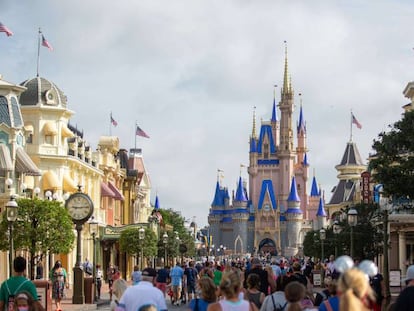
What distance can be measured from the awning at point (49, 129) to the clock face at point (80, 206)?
20.1m

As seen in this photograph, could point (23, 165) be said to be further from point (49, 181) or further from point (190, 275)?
point (190, 275)

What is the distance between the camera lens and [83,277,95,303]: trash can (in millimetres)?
33469

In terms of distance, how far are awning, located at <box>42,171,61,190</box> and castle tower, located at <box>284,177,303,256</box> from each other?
129457 mm

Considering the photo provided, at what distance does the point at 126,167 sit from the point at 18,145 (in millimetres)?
33132

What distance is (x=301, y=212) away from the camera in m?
183

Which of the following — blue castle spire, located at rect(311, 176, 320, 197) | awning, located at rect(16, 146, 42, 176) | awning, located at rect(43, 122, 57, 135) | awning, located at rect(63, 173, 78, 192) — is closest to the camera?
awning, located at rect(16, 146, 42, 176)

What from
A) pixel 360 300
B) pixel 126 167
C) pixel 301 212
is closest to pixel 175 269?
pixel 360 300

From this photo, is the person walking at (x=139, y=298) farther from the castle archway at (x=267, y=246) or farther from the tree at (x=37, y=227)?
the castle archway at (x=267, y=246)

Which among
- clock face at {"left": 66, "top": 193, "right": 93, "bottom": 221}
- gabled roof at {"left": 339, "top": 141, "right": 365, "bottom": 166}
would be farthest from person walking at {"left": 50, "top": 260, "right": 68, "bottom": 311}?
gabled roof at {"left": 339, "top": 141, "right": 365, "bottom": 166}

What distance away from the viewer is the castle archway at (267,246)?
607ft

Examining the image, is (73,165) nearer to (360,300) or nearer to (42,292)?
(42,292)

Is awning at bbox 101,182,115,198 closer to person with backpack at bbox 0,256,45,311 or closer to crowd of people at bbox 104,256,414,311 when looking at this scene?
crowd of people at bbox 104,256,414,311

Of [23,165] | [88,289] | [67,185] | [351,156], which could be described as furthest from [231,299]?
[351,156]

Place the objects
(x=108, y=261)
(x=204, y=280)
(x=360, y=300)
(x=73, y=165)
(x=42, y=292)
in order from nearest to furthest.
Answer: (x=360, y=300) → (x=204, y=280) → (x=42, y=292) → (x=73, y=165) → (x=108, y=261)
